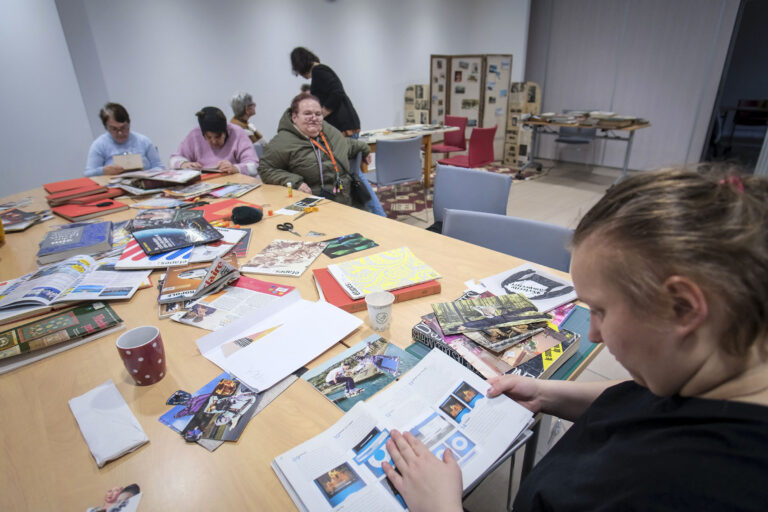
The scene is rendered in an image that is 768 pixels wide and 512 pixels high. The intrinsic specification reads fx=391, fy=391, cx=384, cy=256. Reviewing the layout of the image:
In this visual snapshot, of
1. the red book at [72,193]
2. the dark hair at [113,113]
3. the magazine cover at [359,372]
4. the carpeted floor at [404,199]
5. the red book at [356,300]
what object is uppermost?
the dark hair at [113,113]

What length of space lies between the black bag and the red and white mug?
6.56ft

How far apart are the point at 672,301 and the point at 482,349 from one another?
0.52 m

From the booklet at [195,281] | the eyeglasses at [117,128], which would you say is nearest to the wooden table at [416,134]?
the eyeglasses at [117,128]

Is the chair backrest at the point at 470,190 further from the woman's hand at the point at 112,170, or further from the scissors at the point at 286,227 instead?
the woman's hand at the point at 112,170

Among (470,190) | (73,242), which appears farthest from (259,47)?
(73,242)

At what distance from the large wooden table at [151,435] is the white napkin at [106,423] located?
0.01 m

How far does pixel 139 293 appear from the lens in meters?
1.32

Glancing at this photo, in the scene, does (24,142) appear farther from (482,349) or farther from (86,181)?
(482,349)

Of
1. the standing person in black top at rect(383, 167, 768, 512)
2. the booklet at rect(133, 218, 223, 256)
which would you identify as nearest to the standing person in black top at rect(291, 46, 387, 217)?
the booklet at rect(133, 218, 223, 256)

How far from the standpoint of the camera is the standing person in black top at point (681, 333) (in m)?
0.44

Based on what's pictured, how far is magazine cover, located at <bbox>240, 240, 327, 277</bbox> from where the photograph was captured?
4.71 feet

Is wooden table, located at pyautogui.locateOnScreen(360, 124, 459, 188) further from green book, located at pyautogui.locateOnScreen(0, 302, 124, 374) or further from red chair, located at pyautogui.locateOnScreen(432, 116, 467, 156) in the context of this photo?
green book, located at pyautogui.locateOnScreen(0, 302, 124, 374)

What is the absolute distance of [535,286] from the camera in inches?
48.9

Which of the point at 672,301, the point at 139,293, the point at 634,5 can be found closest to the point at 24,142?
the point at 139,293
